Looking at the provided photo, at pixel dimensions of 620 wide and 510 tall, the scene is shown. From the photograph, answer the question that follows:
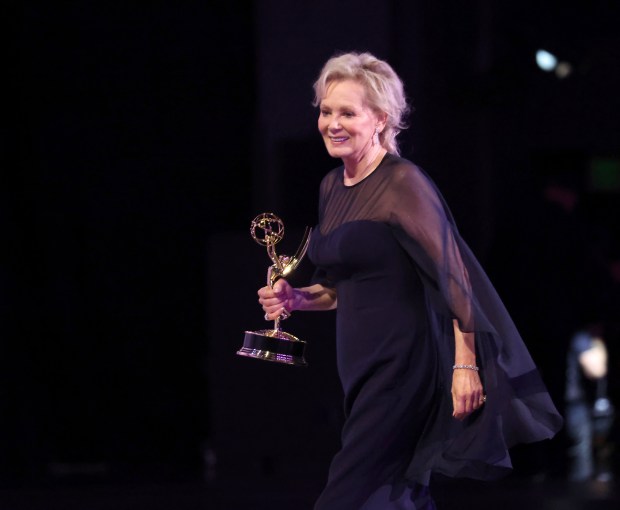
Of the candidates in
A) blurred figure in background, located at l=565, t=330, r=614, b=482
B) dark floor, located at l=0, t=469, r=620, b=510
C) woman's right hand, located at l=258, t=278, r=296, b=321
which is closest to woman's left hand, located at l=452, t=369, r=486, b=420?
woman's right hand, located at l=258, t=278, r=296, b=321

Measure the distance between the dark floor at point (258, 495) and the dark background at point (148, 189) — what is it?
210 mm

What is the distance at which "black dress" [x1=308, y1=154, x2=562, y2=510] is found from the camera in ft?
9.55

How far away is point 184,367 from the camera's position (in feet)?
20.9

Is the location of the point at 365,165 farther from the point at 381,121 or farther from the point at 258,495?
the point at 258,495

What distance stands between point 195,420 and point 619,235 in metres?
4.26

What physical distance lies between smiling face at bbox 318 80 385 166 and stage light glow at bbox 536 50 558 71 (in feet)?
10.2

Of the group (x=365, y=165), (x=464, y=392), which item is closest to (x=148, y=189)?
(x=365, y=165)

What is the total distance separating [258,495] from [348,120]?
2485 millimetres

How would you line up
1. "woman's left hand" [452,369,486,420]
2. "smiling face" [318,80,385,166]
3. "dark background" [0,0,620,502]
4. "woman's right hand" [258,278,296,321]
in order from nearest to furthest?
"woman's left hand" [452,369,486,420] < "smiling face" [318,80,385,166] < "woman's right hand" [258,278,296,321] < "dark background" [0,0,620,502]

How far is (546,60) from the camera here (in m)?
6.01

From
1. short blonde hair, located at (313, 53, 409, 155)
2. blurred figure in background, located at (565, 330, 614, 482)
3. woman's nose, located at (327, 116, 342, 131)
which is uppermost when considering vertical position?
short blonde hair, located at (313, 53, 409, 155)

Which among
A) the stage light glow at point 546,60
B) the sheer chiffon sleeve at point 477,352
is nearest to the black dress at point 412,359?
the sheer chiffon sleeve at point 477,352

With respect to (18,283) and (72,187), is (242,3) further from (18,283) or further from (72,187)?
(18,283)

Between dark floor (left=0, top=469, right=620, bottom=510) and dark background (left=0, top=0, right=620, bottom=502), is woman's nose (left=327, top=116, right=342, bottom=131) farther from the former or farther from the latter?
dark background (left=0, top=0, right=620, bottom=502)
